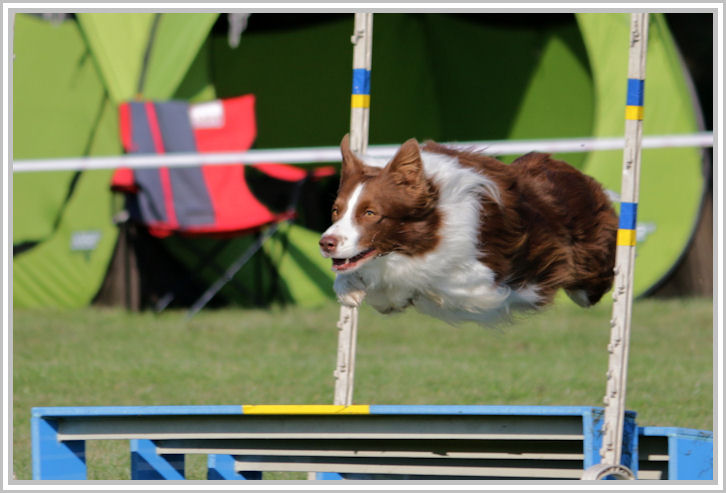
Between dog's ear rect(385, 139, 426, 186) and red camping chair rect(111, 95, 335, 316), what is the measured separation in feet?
21.6

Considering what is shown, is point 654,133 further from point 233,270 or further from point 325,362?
point 233,270

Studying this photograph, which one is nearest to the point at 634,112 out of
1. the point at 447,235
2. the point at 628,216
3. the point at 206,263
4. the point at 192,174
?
the point at 628,216

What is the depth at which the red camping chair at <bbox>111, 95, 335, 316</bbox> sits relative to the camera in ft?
37.3

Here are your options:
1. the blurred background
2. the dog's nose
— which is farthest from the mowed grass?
the dog's nose

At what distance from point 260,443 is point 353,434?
22.2 inches

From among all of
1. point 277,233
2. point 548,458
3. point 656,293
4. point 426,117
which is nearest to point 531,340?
point 656,293

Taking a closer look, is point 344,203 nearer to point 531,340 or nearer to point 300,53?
point 531,340

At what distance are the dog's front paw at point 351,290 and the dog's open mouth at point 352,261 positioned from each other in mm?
271

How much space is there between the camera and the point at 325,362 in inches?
380

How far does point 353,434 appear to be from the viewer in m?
5.00

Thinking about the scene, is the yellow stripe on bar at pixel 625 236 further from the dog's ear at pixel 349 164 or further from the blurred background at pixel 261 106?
the blurred background at pixel 261 106

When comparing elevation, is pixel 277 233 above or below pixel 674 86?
below

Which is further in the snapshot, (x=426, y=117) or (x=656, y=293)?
(x=426, y=117)

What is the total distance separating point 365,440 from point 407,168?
1290mm
